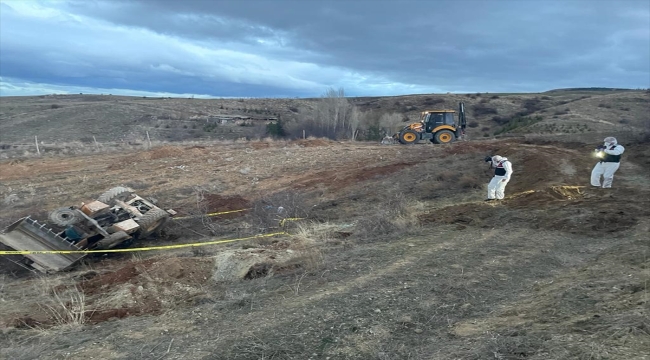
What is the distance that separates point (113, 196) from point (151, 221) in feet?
6.09

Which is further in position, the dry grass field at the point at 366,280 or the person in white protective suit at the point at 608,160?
the person in white protective suit at the point at 608,160

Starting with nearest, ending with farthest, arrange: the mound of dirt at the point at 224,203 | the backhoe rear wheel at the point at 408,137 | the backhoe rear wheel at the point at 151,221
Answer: the backhoe rear wheel at the point at 151,221
the mound of dirt at the point at 224,203
the backhoe rear wheel at the point at 408,137

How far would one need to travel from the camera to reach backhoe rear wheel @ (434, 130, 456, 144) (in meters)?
26.1

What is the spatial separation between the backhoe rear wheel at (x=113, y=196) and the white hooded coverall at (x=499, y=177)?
8760 mm

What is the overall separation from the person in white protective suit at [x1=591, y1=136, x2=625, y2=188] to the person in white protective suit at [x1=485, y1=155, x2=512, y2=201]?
2.66m

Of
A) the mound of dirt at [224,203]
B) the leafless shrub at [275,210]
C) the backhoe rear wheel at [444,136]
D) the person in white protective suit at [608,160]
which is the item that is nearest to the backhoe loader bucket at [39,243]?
the leafless shrub at [275,210]

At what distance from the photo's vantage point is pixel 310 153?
22641 millimetres

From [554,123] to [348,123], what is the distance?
722 inches

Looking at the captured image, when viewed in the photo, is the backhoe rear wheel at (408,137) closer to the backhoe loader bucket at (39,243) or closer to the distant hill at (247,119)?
the distant hill at (247,119)

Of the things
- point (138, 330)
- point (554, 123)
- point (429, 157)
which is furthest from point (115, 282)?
point (554, 123)

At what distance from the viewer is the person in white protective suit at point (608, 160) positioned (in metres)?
11.6

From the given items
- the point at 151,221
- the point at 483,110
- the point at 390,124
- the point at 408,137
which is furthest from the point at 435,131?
the point at 483,110

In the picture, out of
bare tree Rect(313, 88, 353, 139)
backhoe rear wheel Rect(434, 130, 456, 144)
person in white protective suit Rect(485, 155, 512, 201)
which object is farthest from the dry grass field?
bare tree Rect(313, 88, 353, 139)

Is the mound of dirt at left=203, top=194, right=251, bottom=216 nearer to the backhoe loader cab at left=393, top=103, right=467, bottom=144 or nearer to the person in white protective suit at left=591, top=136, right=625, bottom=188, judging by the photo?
the person in white protective suit at left=591, top=136, right=625, bottom=188
